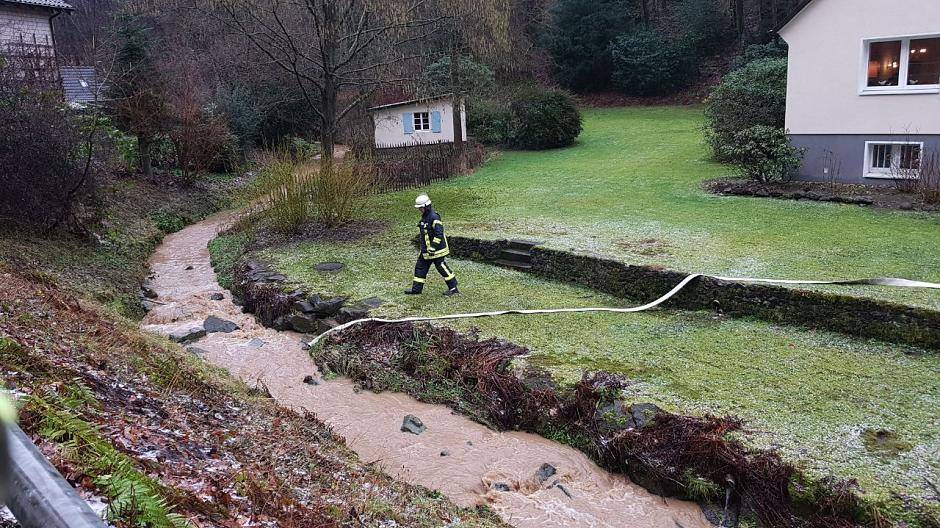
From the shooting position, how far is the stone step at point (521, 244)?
495 inches

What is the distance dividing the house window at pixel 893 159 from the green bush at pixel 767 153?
1.61m

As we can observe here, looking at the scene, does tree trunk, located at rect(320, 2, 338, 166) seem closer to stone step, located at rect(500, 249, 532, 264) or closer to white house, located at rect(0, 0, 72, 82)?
stone step, located at rect(500, 249, 532, 264)

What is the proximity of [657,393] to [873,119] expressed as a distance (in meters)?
13.2

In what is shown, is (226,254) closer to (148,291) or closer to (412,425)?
(148,291)

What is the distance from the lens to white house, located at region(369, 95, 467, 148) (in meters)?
26.7

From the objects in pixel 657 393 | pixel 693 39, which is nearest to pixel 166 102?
pixel 657 393

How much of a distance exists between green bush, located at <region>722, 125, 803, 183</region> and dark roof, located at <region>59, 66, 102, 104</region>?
20037 mm

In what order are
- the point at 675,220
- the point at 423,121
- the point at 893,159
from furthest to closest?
the point at 423,121
the point at 893,159
the point at 675,220

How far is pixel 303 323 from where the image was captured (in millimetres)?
11070

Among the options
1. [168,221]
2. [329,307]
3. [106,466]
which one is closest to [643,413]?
[106,466]

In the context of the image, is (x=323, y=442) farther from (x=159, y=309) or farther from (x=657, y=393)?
(x=159, y=309)

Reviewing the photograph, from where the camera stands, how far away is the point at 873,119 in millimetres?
16453

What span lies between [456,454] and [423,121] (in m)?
21.4

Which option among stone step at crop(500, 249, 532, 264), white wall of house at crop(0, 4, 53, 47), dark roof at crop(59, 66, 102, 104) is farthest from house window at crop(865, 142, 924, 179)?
white wall of house at crop(0, 4, 53, 47)
